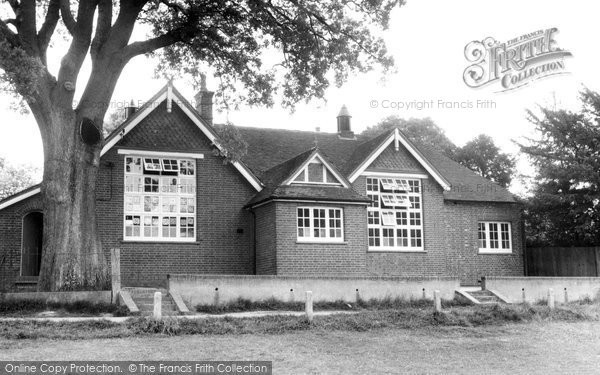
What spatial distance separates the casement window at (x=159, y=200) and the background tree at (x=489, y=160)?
28.9 meters

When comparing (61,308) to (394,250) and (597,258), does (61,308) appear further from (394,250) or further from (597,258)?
(597,258)

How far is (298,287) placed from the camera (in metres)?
22.9

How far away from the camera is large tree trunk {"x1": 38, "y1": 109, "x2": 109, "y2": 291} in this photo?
68.7ft

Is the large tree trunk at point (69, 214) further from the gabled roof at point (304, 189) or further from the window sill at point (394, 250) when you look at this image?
the window sill at point (394, 250)

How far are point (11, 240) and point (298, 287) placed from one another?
425 inches

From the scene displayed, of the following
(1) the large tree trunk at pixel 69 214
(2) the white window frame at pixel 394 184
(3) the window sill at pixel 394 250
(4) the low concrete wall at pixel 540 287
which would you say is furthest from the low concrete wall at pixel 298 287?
(2) the white window frame at pixel 394 184

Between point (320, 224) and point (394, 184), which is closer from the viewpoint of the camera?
point (320, 224)

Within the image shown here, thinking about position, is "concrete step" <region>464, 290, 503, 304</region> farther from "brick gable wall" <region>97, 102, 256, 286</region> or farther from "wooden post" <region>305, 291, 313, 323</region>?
"brick gable wall" <region>97, 102, 256, 286</region>

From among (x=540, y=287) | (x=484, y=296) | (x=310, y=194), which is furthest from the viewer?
(x=310, y=194)

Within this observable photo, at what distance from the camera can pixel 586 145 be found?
32.2m

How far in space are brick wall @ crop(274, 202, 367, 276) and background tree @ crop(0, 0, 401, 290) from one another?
447 cm

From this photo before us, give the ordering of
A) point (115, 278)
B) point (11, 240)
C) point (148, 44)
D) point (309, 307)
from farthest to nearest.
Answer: point (11, 240), point (148, 44), point (115, 278), point (309, 307)

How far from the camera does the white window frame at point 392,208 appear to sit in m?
29.4

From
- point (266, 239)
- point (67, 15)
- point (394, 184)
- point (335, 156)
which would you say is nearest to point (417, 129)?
point (335, 156)
